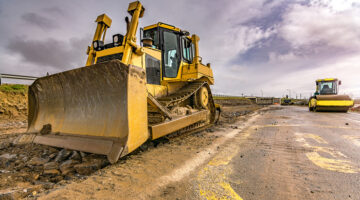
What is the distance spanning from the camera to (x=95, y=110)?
2.85 m

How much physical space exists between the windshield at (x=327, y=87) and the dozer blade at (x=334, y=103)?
14.2 ft

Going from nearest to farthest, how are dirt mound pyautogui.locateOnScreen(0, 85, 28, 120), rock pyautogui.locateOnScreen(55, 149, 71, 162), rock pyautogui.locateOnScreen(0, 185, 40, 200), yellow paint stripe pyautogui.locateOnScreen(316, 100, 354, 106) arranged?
rock pyautogui.locateOnScreen(0, 185, 40, 200), rock pyautogui.locateOnScreen(55, 149, 71, 162), dirt mound pyautogui.locateOnScreen(0, 85, 28, 120), yellow paint stripe pyautogui.locateOnScreen(316, 100, 354, 106)

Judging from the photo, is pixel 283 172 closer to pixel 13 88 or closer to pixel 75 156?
pixel 75 156

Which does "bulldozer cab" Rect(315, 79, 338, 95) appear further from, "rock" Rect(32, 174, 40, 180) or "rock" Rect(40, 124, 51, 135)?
"rock" Rect(32, 174, 40, 180)

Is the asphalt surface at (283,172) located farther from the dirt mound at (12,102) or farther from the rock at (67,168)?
the dirt mound at (12,102)

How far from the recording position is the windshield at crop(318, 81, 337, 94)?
51.2 ft

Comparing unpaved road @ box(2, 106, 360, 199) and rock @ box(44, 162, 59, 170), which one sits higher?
rock @ box(44, 162, 59, 170)

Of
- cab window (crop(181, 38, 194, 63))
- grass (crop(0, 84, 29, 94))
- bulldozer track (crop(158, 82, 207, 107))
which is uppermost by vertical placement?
cab window (crop(181, 38, 194, 63))

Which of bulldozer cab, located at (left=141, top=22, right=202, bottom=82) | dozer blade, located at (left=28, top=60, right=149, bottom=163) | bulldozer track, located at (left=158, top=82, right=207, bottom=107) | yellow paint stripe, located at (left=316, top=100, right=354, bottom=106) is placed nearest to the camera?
dozer blade, located at (left=28, top=60, right=149, bottom=163)

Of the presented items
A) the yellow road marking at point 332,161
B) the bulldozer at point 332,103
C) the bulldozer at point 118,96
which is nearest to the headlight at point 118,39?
the bulldozer at point 118,96

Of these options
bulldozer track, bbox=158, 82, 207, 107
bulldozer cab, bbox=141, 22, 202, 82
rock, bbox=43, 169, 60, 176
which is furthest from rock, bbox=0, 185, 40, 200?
bulldozer cab, bbox=141, 22, 202, 82

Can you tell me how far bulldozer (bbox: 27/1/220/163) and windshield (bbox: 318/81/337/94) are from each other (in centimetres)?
1683

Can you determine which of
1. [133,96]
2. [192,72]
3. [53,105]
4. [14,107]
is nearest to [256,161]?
[133,96]

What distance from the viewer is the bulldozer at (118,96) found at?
2.40 m
